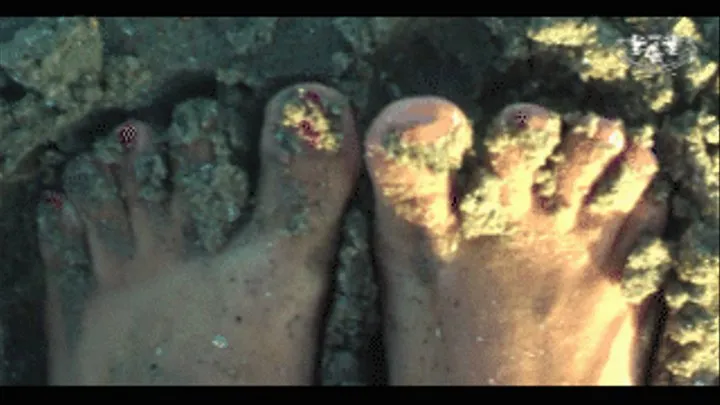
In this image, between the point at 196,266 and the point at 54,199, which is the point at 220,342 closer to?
the point at 196,266

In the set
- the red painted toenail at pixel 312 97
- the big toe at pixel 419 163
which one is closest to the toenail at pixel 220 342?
the big toe at pixel 419 163

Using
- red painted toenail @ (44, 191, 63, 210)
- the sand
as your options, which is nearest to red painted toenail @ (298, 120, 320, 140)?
the sand

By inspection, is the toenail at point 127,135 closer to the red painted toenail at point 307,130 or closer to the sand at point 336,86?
the sand at point 336,86

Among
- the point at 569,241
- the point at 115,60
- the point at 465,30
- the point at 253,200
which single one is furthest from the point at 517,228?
the point at 115,60

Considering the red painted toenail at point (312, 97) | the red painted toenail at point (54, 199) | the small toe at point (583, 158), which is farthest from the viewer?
the red painted toenail at point (54, 199)

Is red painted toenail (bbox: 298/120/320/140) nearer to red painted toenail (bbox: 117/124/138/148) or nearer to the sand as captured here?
the sand

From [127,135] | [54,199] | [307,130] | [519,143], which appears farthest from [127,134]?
[519,143]
